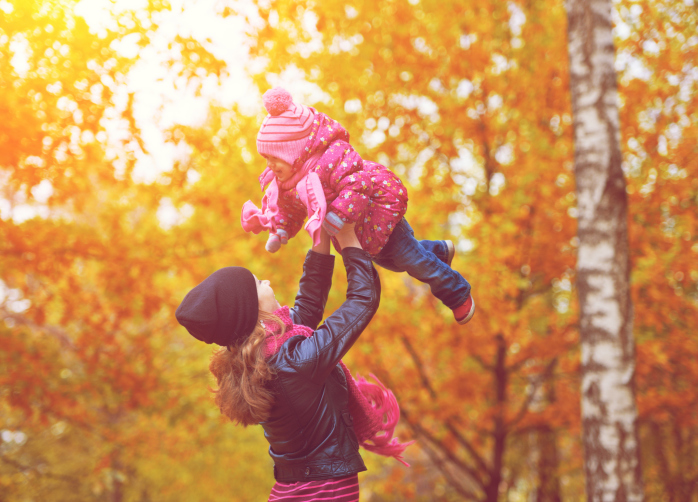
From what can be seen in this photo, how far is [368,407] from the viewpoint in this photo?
2250 millimetres

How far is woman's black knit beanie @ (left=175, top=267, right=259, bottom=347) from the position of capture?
6.12 feet

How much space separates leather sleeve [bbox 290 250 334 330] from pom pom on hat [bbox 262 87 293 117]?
63cm

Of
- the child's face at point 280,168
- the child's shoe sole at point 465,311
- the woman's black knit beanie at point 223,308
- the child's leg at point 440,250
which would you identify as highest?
the child's face at point 280,168

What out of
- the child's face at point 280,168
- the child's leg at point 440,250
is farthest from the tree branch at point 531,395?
the child's face at point 280,168

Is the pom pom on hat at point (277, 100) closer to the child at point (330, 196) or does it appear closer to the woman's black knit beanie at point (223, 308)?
the child at point (330, 196)

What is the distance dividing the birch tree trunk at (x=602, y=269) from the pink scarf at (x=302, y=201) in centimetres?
278

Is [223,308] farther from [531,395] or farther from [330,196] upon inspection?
[531,395]

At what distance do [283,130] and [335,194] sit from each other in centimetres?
31

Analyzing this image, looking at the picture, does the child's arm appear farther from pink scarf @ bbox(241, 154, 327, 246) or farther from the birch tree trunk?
the birch tree trunk

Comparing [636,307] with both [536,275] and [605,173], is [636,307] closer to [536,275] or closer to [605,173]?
[536,275]

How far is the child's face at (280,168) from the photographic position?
1964 millimetres

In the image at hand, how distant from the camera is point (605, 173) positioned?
156 inches

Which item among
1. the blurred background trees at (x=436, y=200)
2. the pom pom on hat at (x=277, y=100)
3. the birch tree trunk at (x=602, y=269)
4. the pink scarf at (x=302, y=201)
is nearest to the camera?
the pink scarf at (x=302, y=201)

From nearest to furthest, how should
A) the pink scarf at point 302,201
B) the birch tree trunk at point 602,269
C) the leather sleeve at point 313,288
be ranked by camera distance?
the pink scarf at point 302,201, the leather sleeve at point 313,288, the birch tree trunk at point 602,269
